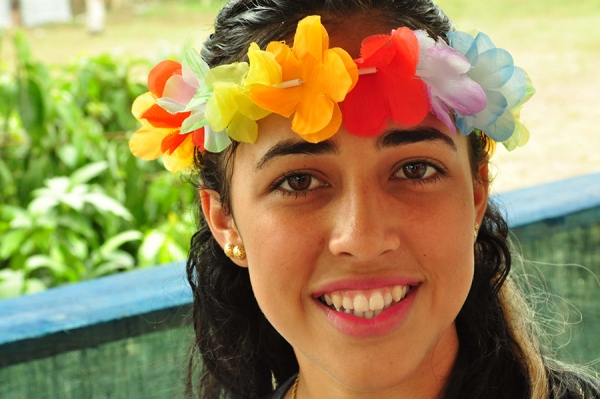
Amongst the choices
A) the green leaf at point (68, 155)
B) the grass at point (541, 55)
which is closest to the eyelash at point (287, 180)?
the green leaf at point (68, 155)

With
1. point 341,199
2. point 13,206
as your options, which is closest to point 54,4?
point 13,206

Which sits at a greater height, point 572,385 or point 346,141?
point 346,141

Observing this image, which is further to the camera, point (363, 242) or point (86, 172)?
point (86, 172)

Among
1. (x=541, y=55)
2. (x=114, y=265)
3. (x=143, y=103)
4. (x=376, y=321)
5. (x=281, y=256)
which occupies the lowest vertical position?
(x=114, y=265)

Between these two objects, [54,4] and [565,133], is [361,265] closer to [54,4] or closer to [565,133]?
[565,133]

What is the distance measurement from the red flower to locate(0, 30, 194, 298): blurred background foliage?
1411 mm

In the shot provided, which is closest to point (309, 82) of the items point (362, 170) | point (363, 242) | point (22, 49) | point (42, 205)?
point (362, 170)

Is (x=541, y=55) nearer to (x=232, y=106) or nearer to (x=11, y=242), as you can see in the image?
(x=11, y=242)

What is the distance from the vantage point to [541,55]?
12.0 ft

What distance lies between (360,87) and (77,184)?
5.72 ft

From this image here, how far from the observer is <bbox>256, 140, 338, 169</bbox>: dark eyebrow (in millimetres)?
1308

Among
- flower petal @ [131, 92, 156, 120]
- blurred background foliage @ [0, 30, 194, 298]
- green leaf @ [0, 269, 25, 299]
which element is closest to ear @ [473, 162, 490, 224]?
flower petal @ [131, 92, 156, 120]

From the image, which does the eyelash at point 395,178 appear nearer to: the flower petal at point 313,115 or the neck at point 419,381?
the flower petal at point 313,115

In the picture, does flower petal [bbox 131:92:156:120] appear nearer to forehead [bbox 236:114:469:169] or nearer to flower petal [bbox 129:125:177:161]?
flower petal [bbox 129:125:177:161]
